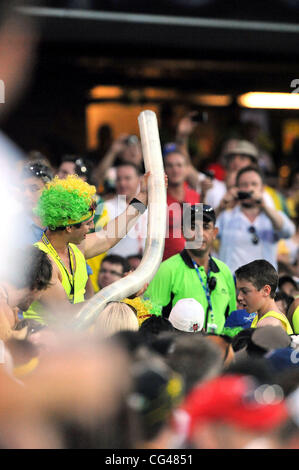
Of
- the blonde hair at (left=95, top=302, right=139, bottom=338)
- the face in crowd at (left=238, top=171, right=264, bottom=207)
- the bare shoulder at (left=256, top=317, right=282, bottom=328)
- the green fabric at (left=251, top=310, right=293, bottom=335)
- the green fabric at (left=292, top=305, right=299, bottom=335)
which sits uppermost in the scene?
the face in crowd at (left=238, top=171, right=264, bottom=207)

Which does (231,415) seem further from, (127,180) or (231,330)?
(127,180)

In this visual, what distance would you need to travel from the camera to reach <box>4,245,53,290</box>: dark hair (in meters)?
3.04

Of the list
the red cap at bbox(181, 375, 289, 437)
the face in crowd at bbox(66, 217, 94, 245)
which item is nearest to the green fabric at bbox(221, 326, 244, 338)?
the face in crowd at bbox(66, 217, 94, 245)

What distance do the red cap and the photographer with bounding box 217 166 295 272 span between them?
10.5ft

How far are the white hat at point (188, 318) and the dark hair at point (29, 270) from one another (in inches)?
25.5

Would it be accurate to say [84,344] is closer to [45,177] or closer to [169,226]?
[45,177]

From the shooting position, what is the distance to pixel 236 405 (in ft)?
7.09

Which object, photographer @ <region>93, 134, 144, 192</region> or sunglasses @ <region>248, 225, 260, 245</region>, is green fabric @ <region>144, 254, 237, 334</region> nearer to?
sunglasses @ <region>248, 225, 260, 245</region>

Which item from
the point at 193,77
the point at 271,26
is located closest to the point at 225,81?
the point at 193,77

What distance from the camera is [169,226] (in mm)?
5062

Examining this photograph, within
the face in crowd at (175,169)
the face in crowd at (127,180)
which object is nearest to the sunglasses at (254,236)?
the face in crowd at (175,169)

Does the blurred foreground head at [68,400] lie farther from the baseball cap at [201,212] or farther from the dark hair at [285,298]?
the dark hair at [285,298]

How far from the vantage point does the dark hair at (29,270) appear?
304 centimetres

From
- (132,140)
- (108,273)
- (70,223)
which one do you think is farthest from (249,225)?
(70,223)
